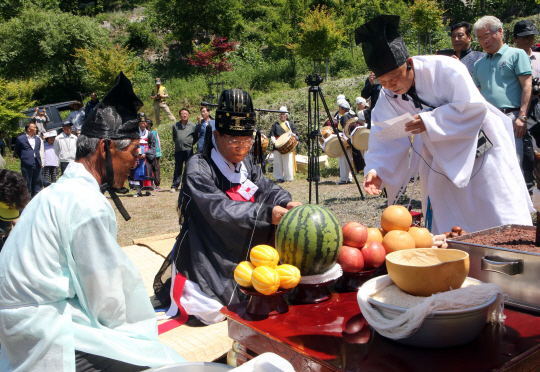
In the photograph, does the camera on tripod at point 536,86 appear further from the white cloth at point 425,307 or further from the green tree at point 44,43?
the green tree at point 44,43

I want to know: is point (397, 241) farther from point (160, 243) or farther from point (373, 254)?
point (160, 243)

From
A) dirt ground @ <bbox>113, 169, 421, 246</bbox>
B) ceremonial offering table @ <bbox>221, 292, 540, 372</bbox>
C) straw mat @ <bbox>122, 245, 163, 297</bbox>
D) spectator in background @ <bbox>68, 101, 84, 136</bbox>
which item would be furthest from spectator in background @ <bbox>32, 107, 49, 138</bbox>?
ceremonial offering table @ <bbox>221, 292, 540, 372</bbox>

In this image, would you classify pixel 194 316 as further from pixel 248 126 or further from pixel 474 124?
pixel 474 124

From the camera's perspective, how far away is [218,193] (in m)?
2.79

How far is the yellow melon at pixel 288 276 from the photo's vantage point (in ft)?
5.32

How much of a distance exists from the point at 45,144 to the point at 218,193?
10.7 metres

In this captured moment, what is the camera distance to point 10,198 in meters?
4.36

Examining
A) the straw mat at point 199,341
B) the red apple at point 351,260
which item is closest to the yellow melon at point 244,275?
the red apple at point 351,260

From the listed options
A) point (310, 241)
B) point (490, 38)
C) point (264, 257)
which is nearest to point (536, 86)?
point (490, 38)

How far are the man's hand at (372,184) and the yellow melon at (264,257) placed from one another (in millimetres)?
1151

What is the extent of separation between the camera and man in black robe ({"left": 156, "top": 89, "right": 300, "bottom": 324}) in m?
2.69

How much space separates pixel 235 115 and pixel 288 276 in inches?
62.2

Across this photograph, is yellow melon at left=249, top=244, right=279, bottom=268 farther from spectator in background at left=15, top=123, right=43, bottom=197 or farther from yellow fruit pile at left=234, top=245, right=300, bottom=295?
spectator in background at left=15, top=123, right=43, bottom=197

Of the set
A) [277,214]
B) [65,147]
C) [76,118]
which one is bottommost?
[277,214]
